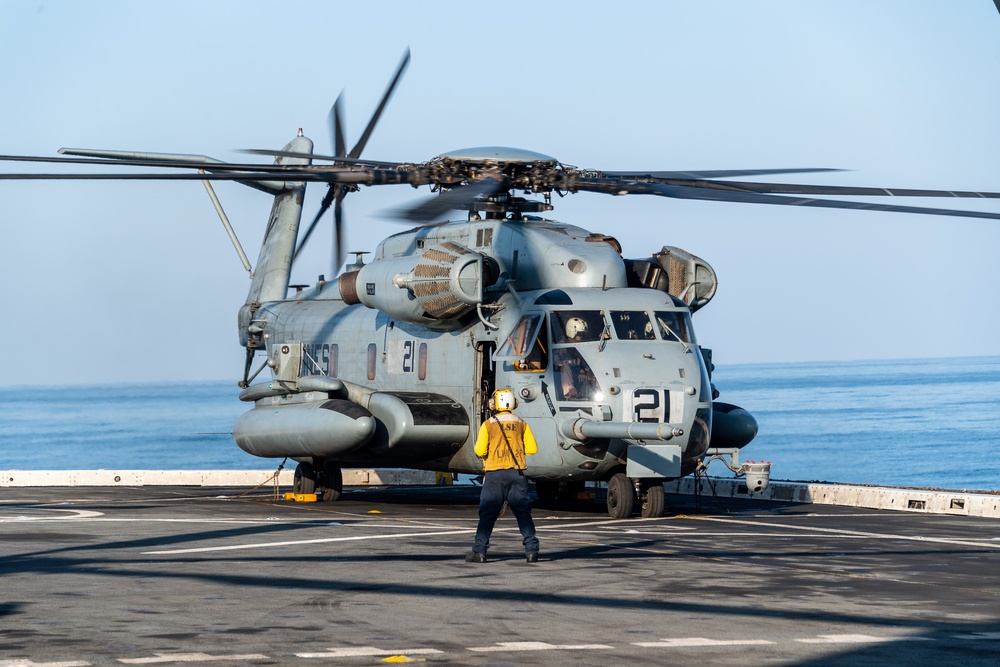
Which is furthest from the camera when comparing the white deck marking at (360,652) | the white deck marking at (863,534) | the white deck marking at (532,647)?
the white deck marking at (863,534)

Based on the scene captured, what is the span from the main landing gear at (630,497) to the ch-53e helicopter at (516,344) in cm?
2

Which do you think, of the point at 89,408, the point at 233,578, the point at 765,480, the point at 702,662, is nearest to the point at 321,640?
the point at 702,662

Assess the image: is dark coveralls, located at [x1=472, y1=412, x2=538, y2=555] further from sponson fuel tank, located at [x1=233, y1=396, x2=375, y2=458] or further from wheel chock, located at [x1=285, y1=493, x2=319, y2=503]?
wheel chock, located at [x1=285, y1=493, x2=319, y2=503]

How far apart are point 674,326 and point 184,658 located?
12233 millimetres

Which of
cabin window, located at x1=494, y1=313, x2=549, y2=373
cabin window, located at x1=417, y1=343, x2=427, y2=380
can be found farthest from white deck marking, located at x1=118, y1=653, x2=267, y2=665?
cabin window, located at x1=417, y1=343, x2=427, y2=380

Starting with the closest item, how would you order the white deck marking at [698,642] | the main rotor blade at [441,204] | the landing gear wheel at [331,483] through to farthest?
the white deck marking at [698,642], the main rotor blade at [441,204], the landing gear wheel at [331,483]

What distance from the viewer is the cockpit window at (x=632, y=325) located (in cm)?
1984

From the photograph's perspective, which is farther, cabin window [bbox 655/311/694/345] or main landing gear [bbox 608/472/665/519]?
cabin window [bbox 655/311/694/345]

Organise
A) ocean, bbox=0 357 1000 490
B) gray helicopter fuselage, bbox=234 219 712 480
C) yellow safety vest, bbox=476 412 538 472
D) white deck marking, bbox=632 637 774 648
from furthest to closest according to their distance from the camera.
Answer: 1. ocean, bbox=0 357 1000 490
2. gray helicopter fuselage, bbox=234 219 712 480
3. yellow safety vest, bbox=476 412 538 472
4. white deck marking, bbox=632 637 774 648

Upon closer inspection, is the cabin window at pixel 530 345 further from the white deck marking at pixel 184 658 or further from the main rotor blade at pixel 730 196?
the white deck marking at pixel 184 658

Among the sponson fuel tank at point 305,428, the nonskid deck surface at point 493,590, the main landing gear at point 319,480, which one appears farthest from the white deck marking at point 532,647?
the main landing gear at point 319,480

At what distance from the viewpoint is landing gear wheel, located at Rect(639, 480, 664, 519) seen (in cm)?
1983

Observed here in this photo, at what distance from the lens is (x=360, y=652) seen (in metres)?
9.29

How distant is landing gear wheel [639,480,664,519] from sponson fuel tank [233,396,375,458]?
13.7 ft
